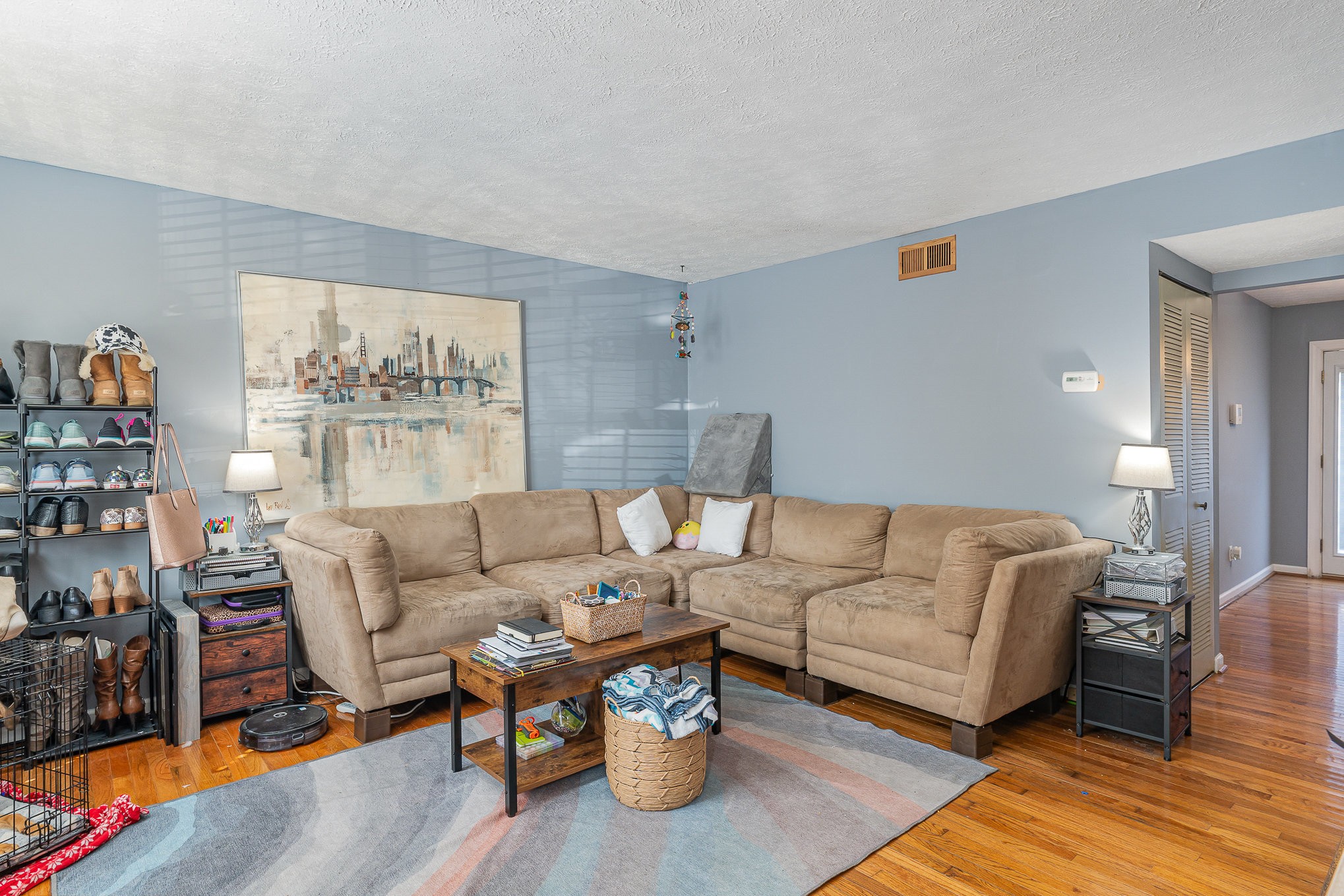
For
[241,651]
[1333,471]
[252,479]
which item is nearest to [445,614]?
[241,651]

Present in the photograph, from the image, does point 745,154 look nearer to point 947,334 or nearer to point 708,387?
point 947,334

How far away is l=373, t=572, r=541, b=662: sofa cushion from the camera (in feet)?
10.4

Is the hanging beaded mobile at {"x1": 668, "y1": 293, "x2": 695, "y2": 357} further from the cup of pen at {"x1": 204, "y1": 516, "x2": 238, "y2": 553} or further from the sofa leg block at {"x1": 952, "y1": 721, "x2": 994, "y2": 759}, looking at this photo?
the sofa leg block at {"x1": 952, "y1": 721, "x2": 994, "y2": 759}

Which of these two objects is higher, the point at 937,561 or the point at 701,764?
the point at 937,561

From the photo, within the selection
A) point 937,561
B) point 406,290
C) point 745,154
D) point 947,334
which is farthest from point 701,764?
point 406,290

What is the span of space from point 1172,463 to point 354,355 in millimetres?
4282

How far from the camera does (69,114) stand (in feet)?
8.89

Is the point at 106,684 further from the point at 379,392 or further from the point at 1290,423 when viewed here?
the point at 1290,423

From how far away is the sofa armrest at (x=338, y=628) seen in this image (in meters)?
3.05

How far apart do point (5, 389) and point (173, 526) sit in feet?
2.72

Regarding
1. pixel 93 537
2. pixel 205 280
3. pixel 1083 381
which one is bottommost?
pixel 93 537

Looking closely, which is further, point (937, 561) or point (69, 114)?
point (937, 561)

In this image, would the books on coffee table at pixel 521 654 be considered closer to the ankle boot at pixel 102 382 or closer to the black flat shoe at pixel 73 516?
the black flat shoe at pixel 73 516

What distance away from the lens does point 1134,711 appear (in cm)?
297
